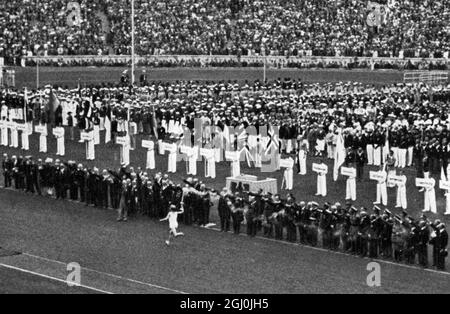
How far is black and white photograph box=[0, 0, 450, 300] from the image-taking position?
24.5 metres

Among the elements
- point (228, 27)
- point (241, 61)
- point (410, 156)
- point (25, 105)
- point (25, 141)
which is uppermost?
point (228, 27)

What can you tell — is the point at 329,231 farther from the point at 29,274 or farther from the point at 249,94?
the point at 249,94

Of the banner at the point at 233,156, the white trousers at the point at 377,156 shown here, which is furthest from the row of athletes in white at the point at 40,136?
the white trousers at the point at 377,156

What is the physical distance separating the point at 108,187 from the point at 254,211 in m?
5.86

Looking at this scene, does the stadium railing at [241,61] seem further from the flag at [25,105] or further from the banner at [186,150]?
the banner at [186,150]

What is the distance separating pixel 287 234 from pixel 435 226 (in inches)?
175

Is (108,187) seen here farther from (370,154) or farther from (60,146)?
(370,154)

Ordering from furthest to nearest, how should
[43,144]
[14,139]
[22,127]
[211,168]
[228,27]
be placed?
→ [228,27], [14,139], [22,127], [43,144], [211,168]

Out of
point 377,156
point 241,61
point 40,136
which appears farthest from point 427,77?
point 40,136

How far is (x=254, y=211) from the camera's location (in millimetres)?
27922

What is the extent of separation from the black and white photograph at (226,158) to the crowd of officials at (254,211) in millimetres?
52

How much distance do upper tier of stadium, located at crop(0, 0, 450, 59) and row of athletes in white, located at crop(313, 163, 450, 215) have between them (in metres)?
34.7

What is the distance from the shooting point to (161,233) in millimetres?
28422
